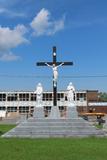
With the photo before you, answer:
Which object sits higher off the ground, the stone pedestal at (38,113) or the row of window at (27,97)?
the row of window at (27,97)

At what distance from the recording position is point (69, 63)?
3303 cm

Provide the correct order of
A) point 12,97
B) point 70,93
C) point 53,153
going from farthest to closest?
point 12,97, point 70,93, point 53,153

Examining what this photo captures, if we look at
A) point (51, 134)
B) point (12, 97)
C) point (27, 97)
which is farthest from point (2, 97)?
point (51, 134)

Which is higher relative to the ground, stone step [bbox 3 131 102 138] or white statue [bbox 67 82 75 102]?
white statue [bbox 67 82 75 102]

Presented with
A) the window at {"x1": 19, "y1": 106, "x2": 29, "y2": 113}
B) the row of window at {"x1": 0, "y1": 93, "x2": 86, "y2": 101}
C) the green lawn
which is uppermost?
the row of window at {"x1": 0, "y1": 93, "x2": 86, "y2": 101}

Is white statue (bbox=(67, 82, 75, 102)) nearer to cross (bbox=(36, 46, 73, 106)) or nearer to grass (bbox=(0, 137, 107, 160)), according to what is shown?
cross (bbox=(36, 46, 73, 106))

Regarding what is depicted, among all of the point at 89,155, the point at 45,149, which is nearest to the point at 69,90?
the point at 45,149

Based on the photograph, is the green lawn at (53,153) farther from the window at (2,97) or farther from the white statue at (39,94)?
the window at (2,97)

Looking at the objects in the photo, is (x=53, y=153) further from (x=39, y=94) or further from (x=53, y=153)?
(x=39, y=94)

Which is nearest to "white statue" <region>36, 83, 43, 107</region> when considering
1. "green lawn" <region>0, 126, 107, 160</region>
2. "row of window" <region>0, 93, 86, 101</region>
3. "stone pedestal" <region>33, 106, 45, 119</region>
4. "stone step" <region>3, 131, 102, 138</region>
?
"stone pedestal" <region>33, 106, 45, 119</region>

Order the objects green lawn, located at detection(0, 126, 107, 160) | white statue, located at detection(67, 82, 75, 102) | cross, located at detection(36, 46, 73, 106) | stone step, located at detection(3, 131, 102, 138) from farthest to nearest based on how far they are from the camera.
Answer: cross, located at detection(36, 46, 73, 106)
white statue, located at detection(67, 82, 75, 102)
stone step, located at detection(3, 131, 102, 138)
green lawn, located at detection(0, 126, 107, 160)

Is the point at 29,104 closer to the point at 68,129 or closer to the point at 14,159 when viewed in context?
the point at 68,129

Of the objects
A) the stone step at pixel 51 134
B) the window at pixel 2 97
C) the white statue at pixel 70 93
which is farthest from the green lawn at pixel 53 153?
the window at pixel 2 97

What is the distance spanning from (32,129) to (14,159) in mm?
11558
